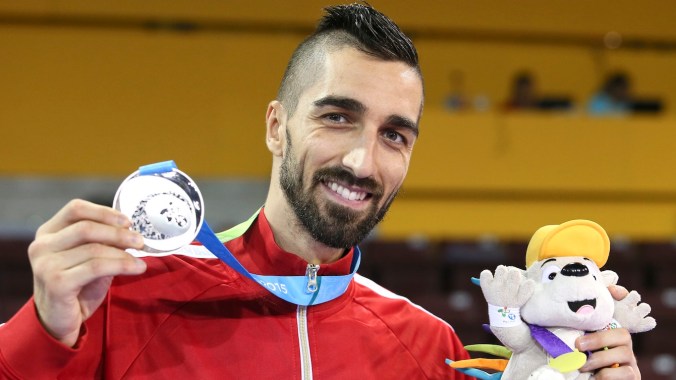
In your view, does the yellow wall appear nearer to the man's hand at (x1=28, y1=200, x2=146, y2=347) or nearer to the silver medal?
the silver medal

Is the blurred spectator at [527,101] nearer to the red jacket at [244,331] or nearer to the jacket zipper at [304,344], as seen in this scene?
the red jacket at [244,331]

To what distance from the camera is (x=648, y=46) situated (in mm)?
7742

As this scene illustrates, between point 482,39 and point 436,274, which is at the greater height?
point 482,39

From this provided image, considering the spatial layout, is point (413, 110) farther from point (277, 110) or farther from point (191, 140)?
point (191, 140)

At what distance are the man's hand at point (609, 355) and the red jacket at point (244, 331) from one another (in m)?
0.30

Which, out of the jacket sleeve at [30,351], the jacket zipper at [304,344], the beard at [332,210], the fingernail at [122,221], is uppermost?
the beard at [332,210]

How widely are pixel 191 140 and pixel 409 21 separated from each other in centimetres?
204

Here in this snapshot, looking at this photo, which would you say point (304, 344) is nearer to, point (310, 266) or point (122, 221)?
point (310, 266)

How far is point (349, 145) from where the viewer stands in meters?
1.57

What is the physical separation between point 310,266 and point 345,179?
0.21m

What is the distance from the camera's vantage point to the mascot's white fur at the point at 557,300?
1535 mm

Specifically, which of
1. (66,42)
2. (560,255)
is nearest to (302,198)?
(560,255)

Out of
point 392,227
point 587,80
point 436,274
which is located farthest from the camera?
point 587,80

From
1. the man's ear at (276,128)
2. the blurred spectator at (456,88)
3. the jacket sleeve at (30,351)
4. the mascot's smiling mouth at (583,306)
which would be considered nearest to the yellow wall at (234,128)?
the blurred spectator at (456,88)
